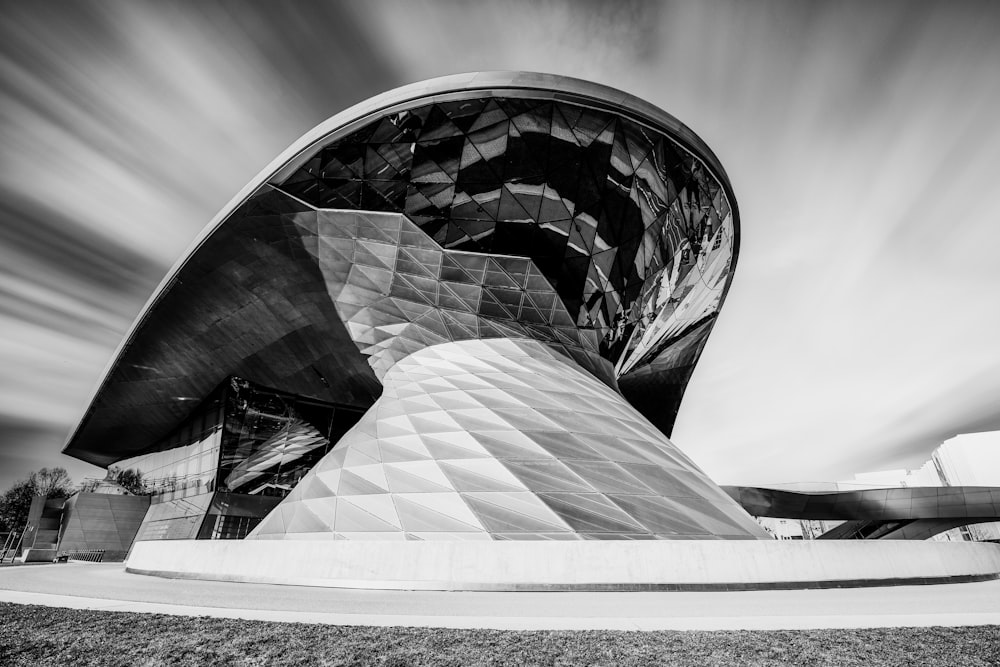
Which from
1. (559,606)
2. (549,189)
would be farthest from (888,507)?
(559,606)

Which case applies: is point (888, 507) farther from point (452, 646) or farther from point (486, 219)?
point (452, 646)

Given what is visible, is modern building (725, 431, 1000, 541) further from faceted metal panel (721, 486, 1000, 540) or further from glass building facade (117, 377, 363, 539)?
glass building facade (117, 377, 363, 539)

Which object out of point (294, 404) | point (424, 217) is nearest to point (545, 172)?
point (424, 217)

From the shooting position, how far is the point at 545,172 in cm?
1252

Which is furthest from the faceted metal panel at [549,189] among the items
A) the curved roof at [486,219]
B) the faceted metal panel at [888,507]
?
the faceted metal panel at [888,507]

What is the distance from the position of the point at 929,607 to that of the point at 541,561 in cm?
397

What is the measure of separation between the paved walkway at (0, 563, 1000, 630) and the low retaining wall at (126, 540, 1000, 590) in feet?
0.63

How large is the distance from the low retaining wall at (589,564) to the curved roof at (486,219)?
344 inches

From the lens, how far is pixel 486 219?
13.3m

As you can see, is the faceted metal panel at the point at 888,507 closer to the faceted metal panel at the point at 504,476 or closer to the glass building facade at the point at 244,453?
the faceted metal panel at the point at 504,476

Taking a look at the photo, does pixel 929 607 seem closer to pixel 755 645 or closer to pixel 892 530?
pixel 755 645

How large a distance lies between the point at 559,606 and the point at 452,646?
89.6 inches

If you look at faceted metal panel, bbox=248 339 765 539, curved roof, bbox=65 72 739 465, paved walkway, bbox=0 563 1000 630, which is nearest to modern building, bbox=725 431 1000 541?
curved roof, bbox=65 72 739 465

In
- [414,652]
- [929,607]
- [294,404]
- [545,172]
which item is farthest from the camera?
[294,404]
